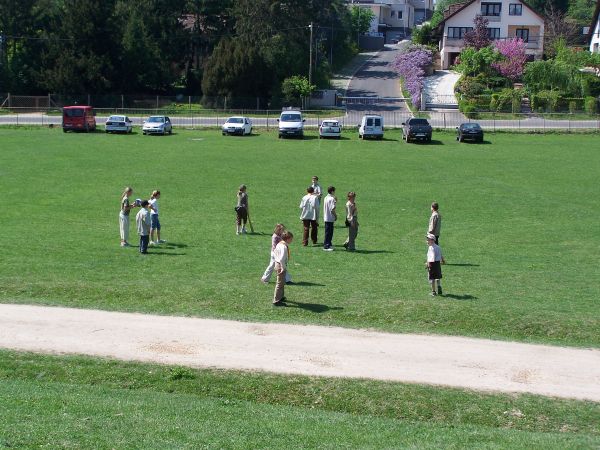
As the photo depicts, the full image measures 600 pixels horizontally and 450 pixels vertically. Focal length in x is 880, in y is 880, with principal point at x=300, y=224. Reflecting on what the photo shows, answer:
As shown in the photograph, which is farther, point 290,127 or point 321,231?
point 290,127

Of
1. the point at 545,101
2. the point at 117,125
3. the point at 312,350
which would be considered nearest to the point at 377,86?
the point at 545,101

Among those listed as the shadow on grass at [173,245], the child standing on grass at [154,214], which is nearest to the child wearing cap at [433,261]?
the shadow on grass at [173,245]

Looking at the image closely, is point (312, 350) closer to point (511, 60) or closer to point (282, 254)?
point (282, 254)

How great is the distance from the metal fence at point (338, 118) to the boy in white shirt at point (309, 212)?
38.2 m

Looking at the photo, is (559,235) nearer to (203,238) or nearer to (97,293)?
(203,238)

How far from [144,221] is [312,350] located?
982cm

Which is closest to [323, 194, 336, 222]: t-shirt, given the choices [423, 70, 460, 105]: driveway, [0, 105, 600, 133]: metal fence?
[0, 105, 600, 133]: metal fence

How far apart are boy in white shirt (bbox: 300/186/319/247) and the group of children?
4.21 meters

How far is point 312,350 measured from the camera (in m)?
15.4

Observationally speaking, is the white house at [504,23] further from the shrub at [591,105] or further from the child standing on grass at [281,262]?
the child standing on grass at [281,262]

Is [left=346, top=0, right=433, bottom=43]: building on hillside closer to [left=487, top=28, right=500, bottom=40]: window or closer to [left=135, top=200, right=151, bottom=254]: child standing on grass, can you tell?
[left=487, top=28, right=500, bottom=40]: window

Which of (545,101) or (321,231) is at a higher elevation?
(545,101)

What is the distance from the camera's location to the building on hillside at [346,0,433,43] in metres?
155

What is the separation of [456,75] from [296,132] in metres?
46.1
